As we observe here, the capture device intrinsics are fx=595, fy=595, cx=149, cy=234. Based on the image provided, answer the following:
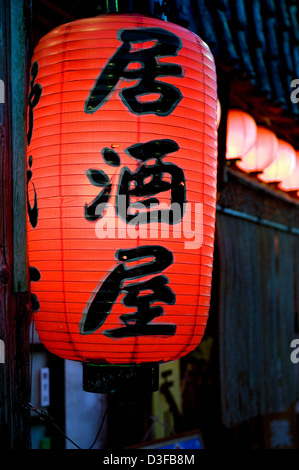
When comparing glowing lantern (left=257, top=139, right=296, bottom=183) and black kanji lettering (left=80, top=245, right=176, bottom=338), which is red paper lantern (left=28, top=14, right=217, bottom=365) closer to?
black kanji lettering (left=80, top=245, right=176, bottom=338)

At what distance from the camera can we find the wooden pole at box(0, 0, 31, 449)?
4.02 meters

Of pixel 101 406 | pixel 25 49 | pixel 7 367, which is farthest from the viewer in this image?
Answer: pixel 101 406

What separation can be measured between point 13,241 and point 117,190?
121cm

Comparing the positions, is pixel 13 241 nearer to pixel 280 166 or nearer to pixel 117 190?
pixel 117 190

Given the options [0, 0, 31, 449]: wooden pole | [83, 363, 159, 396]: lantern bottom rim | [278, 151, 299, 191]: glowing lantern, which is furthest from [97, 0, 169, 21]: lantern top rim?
[278, 151, 299, 191]: glowing lantern

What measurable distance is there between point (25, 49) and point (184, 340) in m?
2.38

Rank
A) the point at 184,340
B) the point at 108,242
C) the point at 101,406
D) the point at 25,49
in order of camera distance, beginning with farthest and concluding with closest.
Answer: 1. the point at 101,406
2. the point at 25,49
3. the point at 184,340
4. the point at 108,242

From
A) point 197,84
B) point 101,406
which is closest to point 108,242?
point 197,84

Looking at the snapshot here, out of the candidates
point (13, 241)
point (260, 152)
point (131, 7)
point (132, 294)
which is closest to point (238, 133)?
point (260, 152)

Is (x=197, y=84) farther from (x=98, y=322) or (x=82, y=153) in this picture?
(x=98, y=322)

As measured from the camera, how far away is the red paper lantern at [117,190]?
325cm

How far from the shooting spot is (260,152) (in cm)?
719

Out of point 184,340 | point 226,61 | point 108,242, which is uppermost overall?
point 226,61

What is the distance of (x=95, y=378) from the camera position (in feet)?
11.7
